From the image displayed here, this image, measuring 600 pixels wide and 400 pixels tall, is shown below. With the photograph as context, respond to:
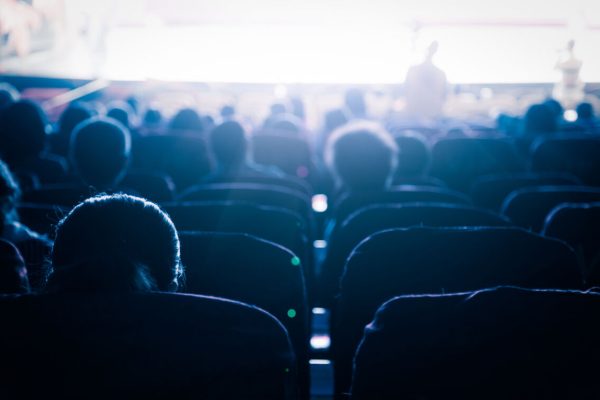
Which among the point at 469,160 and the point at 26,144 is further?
the point at 469,160

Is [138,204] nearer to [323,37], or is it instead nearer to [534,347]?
[534,347]

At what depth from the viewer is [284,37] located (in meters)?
12.1

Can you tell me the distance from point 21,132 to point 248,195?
1718 millimetres

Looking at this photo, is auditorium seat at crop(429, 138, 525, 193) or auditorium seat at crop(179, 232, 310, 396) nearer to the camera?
auditorium seat at crop(179, 232, 310, 396)

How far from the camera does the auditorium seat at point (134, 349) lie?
660mm

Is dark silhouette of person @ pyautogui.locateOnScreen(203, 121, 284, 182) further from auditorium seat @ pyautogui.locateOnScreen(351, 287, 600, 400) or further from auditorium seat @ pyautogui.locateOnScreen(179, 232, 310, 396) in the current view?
auditorium seat @ pyautogui.locateOnScreen(351, 287, 600, 400)

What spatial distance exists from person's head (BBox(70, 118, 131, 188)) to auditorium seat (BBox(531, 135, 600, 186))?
9.05ft

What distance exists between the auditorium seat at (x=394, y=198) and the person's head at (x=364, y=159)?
0.68 feet

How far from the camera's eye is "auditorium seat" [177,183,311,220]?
7.45 feet

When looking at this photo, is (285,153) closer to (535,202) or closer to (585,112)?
(535,202)

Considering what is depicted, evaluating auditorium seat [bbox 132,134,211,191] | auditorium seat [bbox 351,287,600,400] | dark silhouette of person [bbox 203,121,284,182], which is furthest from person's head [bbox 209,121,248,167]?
auditorium seat [bbox 351,287,600,400]

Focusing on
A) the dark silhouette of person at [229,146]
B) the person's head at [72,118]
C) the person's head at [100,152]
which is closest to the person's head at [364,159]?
the dark silhouette of person at [229,146]

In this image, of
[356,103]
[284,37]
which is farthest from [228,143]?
[284,37]

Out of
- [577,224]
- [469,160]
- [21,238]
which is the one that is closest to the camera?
[21,238]
